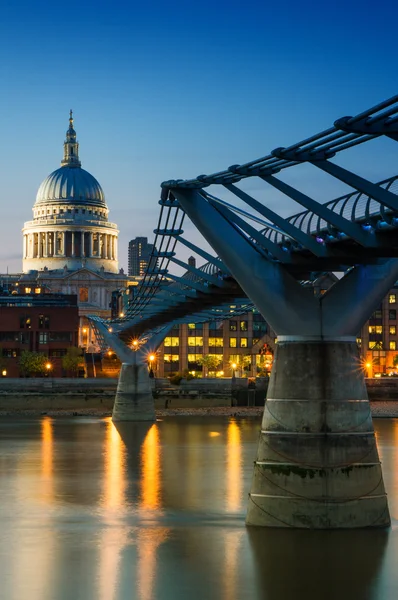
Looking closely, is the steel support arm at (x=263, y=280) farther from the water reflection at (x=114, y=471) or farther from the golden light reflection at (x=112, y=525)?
the water reflection at (x=114, y=471)

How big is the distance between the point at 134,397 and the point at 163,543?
63.8 m

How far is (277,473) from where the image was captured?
29.7 m

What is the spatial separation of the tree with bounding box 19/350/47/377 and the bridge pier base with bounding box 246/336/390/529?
11338 centimetres

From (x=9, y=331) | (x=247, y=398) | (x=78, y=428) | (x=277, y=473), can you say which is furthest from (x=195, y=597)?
(x=9, y=331)

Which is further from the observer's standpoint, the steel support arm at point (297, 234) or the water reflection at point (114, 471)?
the water reflection at point (114, 471)

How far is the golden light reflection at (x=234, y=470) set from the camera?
37859 mm

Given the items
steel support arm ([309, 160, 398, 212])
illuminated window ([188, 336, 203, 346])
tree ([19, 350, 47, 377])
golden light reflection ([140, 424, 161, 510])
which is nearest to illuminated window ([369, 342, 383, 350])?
Answer: illuminated window ([188, 336, 203, 346])

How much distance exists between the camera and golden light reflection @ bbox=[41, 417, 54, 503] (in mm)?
41306

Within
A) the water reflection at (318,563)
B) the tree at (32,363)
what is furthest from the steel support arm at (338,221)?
the tree at (32,363)

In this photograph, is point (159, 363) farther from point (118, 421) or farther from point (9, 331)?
point (118, 421)

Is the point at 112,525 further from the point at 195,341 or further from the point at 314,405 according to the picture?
the point at 195,341

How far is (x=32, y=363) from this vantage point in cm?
14175

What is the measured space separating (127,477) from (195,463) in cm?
689

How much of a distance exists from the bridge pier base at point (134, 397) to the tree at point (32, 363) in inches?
1875
